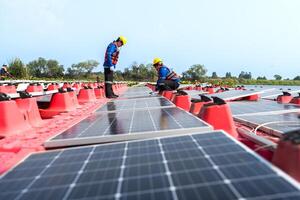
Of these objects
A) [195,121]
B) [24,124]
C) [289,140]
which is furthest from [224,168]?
[24,124]

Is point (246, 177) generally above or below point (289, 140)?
below

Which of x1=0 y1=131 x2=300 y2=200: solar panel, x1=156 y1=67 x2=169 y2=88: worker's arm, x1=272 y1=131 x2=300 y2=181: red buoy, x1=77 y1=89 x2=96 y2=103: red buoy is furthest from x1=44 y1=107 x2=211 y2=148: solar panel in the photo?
x1=156 y1=67 x2=169 y2=88: worker's arm

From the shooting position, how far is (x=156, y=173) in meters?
2.99

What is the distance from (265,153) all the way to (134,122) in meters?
2.58

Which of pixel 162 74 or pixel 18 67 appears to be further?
pixel 18 67

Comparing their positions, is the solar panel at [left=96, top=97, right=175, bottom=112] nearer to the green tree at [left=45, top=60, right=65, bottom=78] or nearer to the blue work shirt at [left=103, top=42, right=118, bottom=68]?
the blue work shirt at [left=103, top=42, right=118, bottom=68]

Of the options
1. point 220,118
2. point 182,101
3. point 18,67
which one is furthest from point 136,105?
point 18,67

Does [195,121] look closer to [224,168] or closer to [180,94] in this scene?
[224,168]

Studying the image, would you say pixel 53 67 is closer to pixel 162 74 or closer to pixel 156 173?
pixel 162 74

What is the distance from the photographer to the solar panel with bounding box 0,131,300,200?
2465mm

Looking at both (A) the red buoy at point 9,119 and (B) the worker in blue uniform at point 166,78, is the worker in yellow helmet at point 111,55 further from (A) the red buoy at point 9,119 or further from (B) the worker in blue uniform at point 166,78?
(A) the red buoy at point 9,119

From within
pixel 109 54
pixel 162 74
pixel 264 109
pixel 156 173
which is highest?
pixel 109 54

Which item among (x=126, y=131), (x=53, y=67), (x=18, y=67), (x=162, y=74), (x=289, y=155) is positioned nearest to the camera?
(x=289, y=155)

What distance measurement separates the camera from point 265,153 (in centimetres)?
383
